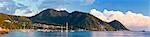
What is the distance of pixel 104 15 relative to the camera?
1112 centimetres

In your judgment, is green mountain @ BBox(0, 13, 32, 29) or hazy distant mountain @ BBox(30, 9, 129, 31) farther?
hazy distant mountain @ BBox(30, 9, 129, 31)

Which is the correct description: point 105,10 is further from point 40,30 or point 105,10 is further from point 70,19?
point 40,30

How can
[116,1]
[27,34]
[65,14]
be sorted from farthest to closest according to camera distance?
[27,34] → [65,14] → [116,1]

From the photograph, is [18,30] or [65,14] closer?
[65,14]

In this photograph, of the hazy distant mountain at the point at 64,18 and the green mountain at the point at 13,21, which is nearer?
the green mountain at the point at 13,21

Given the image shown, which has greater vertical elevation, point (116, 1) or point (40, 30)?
point (116, 1)

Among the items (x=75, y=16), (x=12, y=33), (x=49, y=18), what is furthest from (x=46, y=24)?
(x=12, y=33)

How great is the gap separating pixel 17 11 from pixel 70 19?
1984 millimetres

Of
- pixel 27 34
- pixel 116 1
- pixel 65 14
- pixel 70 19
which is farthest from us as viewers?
pixel 27 34

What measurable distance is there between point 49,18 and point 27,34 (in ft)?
4.54

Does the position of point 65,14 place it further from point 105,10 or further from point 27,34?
point 27,34

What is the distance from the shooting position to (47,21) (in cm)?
1115

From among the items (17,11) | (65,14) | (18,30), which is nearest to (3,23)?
(18,30)

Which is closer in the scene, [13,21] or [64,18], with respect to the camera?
[13,21]
